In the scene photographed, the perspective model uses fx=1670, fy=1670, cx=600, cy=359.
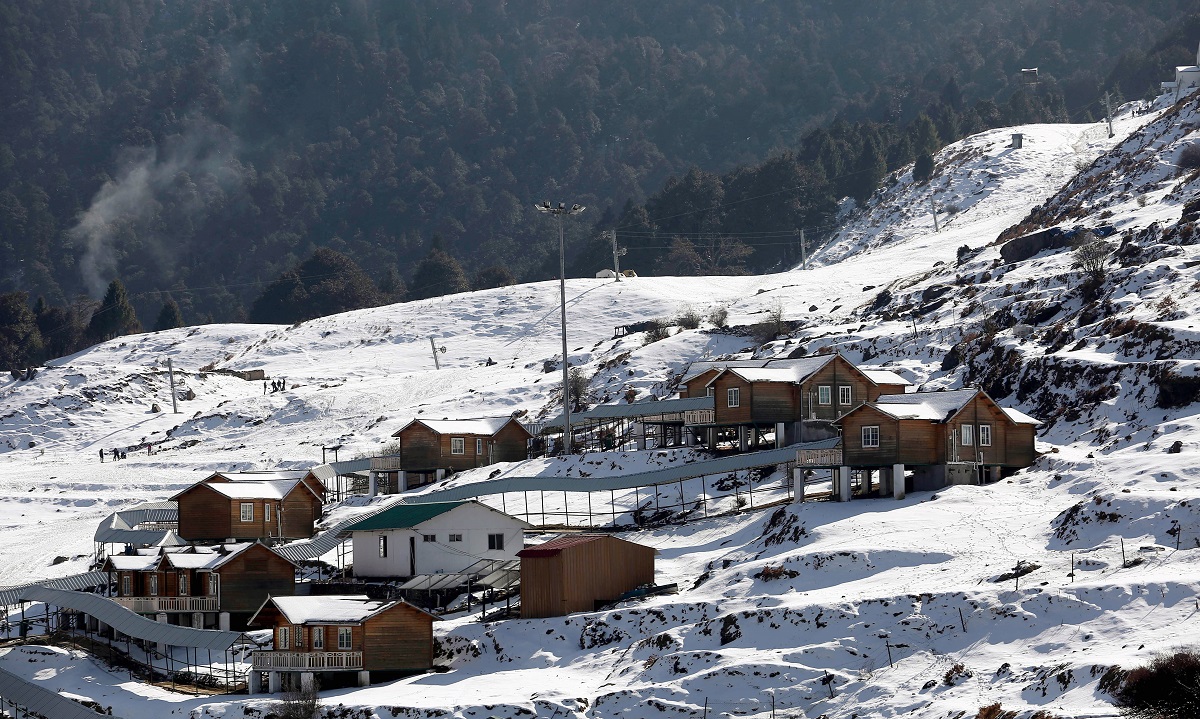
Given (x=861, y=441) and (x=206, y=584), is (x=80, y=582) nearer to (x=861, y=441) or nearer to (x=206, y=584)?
(x=206, y=584)

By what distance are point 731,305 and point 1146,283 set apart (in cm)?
4559

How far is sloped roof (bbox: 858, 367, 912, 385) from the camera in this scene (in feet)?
246

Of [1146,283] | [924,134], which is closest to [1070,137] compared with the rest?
[924,134]

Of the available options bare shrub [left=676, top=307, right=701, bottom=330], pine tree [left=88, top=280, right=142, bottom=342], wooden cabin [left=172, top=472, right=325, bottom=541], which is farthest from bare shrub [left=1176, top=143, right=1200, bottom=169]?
pine tree [left=88, top=280, right=142, bottom=342]

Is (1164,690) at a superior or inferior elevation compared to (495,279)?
inferior

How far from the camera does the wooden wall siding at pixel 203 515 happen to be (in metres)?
72.2

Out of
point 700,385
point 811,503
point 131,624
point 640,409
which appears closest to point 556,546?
point 811,503

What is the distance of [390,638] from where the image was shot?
51438mm

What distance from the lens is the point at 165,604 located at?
60594mm

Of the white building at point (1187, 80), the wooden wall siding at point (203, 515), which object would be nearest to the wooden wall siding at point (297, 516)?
the wooden wall siding at point (203, 515)

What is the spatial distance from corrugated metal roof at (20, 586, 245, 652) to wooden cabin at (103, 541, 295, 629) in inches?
62.7

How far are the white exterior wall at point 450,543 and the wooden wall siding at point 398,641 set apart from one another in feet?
34.3

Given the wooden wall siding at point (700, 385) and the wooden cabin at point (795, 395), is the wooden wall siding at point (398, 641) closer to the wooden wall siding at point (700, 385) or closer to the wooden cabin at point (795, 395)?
the wooden cabin at point (795, 395)

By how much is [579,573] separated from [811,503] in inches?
407
